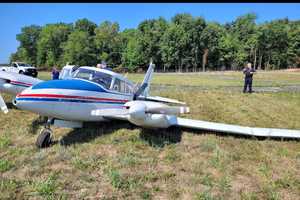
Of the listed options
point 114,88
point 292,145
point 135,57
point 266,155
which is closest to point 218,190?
point 266,155

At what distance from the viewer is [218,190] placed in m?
5.76

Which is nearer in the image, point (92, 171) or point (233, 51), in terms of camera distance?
point (92, 171)

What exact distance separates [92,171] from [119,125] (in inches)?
136

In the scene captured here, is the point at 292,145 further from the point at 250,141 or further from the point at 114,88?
the point at 114,88

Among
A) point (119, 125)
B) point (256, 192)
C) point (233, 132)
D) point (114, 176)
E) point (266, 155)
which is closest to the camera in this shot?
point (256, 192)

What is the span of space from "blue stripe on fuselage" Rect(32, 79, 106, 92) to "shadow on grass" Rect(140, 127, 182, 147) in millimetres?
2183

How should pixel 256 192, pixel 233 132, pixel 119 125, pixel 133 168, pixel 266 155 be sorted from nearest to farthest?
1. pixel 256 192
2. pixel 133 168
3. pixel 266 155
4. pixel 233 132
5. pixel 119 125

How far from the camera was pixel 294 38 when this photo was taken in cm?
8388

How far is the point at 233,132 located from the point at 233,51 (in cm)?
7850

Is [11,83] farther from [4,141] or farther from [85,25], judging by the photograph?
[85,25]

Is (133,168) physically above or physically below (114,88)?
below

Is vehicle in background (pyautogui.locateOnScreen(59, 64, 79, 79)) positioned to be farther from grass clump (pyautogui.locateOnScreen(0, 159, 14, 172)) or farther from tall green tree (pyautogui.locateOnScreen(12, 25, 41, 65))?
tall green tree (pyautogui.locateOnScreen(12, 25, 41, 65))

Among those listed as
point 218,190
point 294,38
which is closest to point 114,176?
point 218,190

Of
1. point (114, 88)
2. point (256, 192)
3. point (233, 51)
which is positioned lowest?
point (256, 192)
